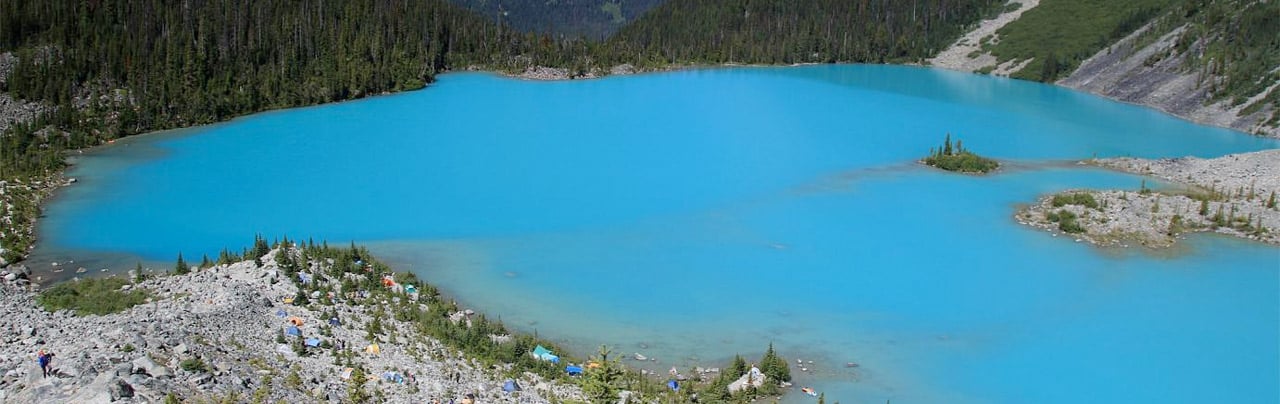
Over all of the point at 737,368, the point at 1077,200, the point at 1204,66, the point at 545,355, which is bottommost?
the point at 737,368

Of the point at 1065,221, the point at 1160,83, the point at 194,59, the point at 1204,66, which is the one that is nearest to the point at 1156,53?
the point at 1160,83

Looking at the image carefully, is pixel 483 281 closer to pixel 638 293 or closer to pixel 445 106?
pixel 638 293

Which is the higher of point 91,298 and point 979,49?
point 979,49

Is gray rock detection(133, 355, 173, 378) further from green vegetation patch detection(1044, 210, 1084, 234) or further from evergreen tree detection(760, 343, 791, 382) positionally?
green vegetation patch detection(1044, 210, 1084, 234)

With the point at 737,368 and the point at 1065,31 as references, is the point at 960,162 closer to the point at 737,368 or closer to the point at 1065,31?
the point at 737,368

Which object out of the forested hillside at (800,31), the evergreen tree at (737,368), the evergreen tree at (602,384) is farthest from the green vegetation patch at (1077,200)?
the forested hillside at (800,31)
